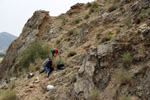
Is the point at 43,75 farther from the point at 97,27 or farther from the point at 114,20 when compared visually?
the point at 114,20

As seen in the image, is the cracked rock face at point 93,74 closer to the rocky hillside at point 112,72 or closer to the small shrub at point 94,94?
the rocky hillside at point 112,72

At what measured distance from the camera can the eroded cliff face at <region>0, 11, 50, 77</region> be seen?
1669 cm

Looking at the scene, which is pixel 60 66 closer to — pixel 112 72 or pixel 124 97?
pixel 112 72

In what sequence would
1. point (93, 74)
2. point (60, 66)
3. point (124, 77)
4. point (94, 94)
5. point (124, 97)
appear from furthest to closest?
1. point (60, 66)
2. point (93, 74)
3. point (94, 94)
4. point (124, 77)
5. point (124, 97)

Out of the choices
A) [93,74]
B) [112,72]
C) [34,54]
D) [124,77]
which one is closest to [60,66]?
[93,74]

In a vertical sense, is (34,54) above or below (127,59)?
above

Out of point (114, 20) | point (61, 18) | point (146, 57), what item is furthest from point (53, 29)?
point (146, 57)

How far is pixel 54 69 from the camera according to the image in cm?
788

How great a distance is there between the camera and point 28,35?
1800 cm

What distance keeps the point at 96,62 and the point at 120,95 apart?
1508 mm

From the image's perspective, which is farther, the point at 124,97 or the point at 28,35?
the point at 28,35

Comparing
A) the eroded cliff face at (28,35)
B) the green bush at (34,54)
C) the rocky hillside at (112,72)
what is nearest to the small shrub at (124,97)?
the rocky hillside at (112,72)

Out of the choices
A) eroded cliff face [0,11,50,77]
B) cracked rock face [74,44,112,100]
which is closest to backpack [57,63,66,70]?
cracked rock face [74,44,112,100]

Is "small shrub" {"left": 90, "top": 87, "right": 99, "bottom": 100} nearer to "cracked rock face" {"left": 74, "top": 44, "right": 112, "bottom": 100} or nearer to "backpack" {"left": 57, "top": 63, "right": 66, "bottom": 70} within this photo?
"cracked rock face" {"left": 74, "top": 44, "right": 112, "bottom": 100}
